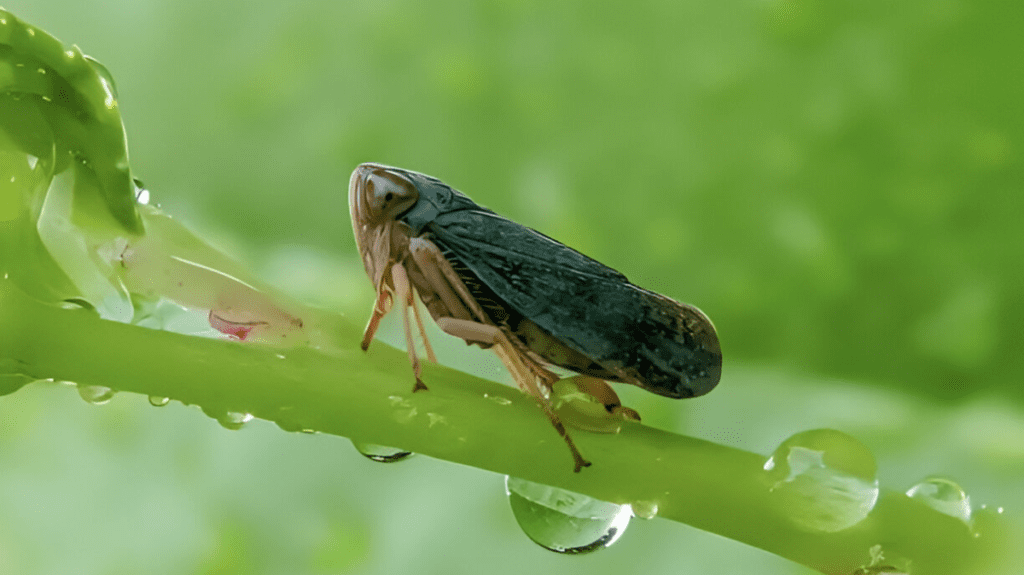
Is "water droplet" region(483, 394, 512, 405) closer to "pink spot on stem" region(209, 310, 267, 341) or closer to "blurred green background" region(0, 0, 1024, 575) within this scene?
"pink spot on stem" region(209, 310, 267, 341)

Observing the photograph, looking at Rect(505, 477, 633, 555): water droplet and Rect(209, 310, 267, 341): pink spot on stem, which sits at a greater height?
Rect(505, 477, 633, 555): water droplet

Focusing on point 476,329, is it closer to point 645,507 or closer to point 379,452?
point 379,452

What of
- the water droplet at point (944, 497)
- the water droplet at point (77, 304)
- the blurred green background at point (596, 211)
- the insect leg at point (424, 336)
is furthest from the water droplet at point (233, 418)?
the water droplet at point (944, 497)

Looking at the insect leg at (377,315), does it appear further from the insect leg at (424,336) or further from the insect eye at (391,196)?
the insect eye at (391,196)

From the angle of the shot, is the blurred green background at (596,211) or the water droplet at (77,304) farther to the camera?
the blurred green background at (596,211)

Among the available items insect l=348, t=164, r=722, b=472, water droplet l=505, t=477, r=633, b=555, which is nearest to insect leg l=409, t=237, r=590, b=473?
insect l=348, t=164, r=722, b=472
